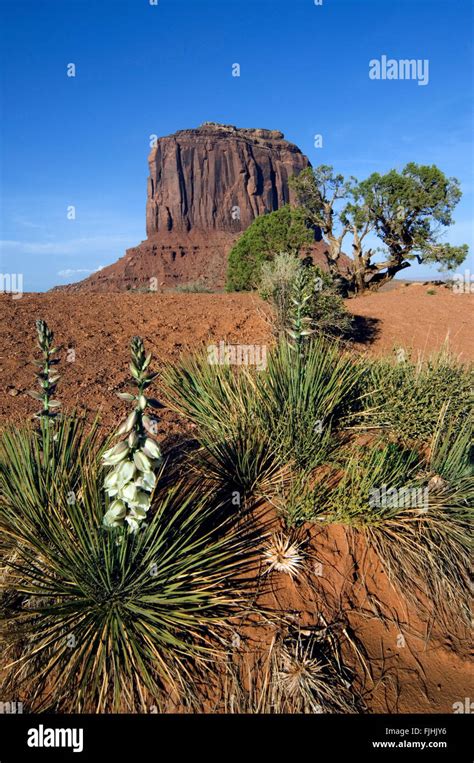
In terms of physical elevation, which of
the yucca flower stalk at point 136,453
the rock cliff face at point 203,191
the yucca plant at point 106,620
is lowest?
the yucca plant at point 106,620

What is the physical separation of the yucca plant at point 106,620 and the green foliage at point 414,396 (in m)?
2.56

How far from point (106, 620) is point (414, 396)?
3766 mm

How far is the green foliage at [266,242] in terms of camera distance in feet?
63.3

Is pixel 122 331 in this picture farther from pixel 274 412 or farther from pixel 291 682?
pixel 291 682

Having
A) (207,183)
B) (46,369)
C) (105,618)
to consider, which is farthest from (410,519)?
(207,183)

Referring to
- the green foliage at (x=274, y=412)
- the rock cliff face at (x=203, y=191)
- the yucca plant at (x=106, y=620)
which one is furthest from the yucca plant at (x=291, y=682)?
the rock cliff face at (x=203, y=191)

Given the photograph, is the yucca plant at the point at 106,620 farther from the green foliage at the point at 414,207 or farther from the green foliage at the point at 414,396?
the green foliage at the point at 414,207

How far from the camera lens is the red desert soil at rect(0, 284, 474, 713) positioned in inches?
119

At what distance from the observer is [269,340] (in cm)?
948

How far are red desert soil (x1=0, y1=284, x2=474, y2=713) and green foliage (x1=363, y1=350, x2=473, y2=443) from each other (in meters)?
0.58

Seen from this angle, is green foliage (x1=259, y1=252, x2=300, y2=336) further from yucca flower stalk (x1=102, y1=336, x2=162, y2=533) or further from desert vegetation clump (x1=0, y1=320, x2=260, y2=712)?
yucca flower stalk (x1=102, y1=336, x2=162, y2=533)

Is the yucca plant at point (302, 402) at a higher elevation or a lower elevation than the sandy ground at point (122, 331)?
lower

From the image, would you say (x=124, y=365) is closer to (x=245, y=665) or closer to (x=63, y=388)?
(x=63, y=388)

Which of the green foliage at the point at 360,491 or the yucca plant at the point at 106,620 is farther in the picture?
the green foliage at the point at 360,491
